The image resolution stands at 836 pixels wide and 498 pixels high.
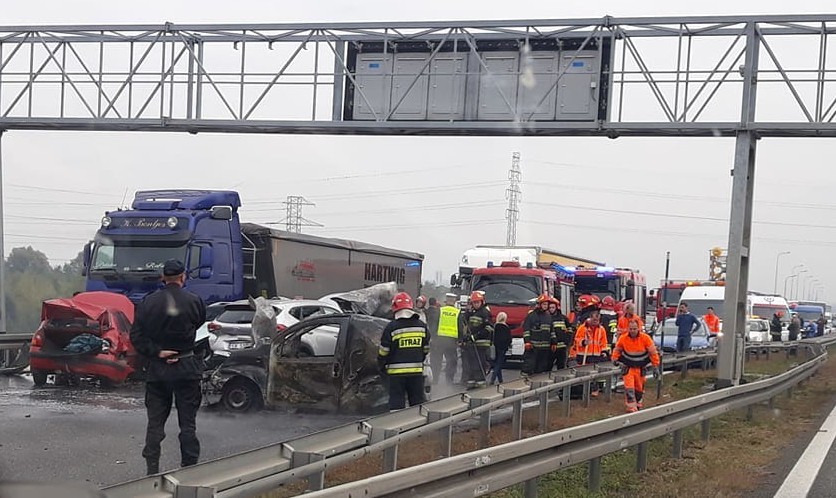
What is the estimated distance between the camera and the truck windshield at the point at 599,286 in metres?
29.4

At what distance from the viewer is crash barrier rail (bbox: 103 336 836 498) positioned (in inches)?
189

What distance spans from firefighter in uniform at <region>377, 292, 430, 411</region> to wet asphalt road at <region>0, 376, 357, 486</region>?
1.42 metres

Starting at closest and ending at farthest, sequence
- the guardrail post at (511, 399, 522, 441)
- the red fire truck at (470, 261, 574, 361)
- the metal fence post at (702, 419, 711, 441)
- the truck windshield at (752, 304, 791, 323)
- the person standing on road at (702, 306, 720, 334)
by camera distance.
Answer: the guardrail post at (511, 399, 522, 441) → the metal fence post at (702, 419, 711, 441) → the red fire truck at (470, 261, 574, 361) → the person standing on road at (702, 306, 720, 334) → the truck windshield at (752, 304, 791, 323)

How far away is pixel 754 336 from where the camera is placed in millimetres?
38031

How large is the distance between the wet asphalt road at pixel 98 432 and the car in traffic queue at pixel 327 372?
23 cm

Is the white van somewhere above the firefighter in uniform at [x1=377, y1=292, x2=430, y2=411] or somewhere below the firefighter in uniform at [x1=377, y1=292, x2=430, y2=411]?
below

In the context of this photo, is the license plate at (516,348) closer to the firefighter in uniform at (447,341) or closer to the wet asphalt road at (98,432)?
the firefighter in uniform at (447,341)

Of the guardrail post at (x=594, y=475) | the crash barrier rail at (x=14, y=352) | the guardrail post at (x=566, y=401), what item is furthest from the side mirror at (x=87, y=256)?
the guardrail post at (x=594, y=475)

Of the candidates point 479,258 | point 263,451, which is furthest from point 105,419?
point 479,258

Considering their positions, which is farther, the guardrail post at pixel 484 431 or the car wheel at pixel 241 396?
the car wheel at pixel 241 396

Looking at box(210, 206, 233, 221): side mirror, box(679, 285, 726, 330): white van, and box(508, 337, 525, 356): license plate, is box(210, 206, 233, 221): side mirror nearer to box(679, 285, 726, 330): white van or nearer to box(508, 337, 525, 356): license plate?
box(508, 337, 525, 356): license plate

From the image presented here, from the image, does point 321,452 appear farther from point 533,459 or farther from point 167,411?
point 167,411

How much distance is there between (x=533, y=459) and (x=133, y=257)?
1482cm

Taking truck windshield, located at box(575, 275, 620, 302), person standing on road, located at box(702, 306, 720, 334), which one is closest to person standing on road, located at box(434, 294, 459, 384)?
truck windshield, located at box(575, 275, 620, 302)
